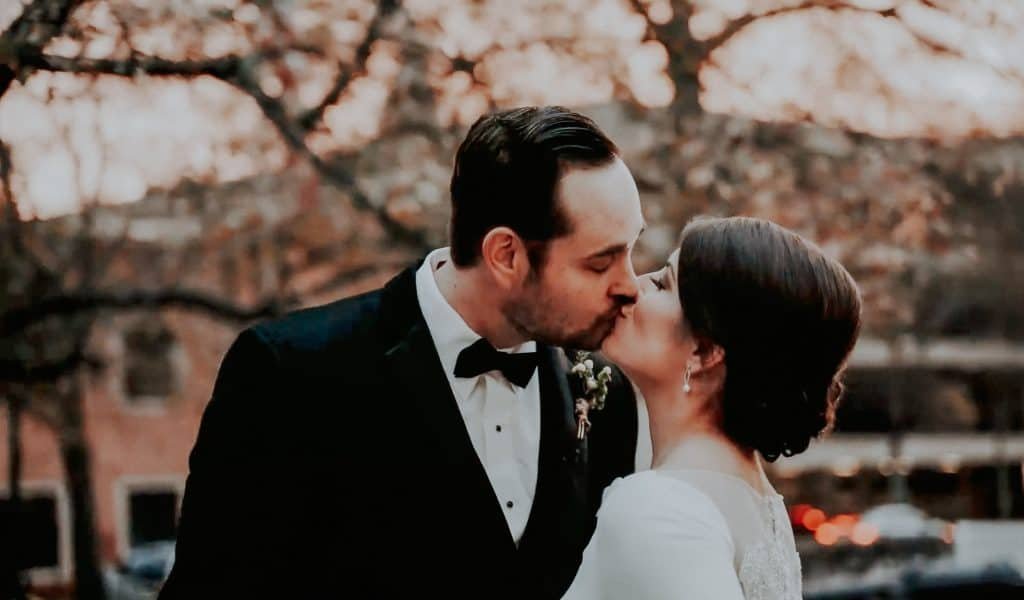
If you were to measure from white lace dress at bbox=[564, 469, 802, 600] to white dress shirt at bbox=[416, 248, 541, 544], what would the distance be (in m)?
0.31

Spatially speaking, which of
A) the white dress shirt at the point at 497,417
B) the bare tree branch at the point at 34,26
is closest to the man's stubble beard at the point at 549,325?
the white dress shirt at the point at 497,417

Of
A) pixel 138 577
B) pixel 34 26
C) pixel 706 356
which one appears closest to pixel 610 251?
pixel 706 356

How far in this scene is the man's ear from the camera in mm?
2947

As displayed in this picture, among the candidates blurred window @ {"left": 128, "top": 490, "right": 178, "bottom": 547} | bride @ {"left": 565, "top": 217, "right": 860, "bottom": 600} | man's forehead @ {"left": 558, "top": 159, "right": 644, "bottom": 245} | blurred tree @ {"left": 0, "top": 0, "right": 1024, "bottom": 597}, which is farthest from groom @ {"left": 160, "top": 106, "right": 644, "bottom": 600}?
blurred window @ {"left": 128, "top": 490, "right": 178, "bottom": 547}

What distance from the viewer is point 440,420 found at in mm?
2875

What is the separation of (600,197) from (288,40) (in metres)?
6.32

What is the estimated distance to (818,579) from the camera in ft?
37.1

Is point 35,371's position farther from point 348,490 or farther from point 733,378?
point 733,378

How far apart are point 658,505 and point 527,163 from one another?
828mm

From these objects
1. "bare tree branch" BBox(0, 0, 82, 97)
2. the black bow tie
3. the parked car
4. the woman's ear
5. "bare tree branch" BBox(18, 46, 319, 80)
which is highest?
"bare tree branch" BBox(0, 0, 82, 97)

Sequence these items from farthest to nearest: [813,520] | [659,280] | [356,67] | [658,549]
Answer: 1. [813,520]
2. [356,67]
3. [659,280]
4. [658,549]

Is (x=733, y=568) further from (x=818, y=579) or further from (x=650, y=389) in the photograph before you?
(x=818, y=579)

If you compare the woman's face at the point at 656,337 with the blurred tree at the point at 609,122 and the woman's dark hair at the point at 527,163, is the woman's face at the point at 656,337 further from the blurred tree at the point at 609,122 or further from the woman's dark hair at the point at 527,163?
the blurred tree at the point at 609,122

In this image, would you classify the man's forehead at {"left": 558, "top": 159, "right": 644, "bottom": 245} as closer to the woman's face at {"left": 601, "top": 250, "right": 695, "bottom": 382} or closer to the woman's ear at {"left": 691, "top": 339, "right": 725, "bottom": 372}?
the woman's face at {"left": 601, "top": 250, "right": 695, "bottom": 382}
